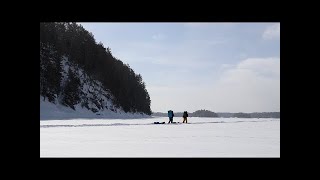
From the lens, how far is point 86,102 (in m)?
84.8

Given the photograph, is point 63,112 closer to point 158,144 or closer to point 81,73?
point 81,73

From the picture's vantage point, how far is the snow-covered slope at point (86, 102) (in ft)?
245

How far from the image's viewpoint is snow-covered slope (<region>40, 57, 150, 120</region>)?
74.8m

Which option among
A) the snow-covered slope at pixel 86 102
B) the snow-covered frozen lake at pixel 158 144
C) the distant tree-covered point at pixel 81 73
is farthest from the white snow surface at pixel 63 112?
the snow-covered frozen lake at pixel 158 144

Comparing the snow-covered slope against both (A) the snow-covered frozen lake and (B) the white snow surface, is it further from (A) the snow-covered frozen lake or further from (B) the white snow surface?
(A) the snow-covered frozen lake

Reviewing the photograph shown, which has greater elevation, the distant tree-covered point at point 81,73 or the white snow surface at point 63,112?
the distant tree-covered point at point 81,73

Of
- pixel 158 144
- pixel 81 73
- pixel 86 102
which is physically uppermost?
pixel 81 73

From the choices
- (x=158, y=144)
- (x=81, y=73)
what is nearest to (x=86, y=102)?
(x=81, y=73)

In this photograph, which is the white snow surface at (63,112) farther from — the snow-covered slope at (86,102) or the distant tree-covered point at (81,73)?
the distant tree-covered point at (81,73)

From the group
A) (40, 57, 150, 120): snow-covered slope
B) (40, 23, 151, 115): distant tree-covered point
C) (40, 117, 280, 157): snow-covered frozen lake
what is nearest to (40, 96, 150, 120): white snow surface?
(40, 57, 150, 120): snow-covered slope
